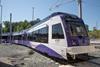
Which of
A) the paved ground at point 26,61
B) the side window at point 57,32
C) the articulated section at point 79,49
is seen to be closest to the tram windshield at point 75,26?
the side window at point 57,32

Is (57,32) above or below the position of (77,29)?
below

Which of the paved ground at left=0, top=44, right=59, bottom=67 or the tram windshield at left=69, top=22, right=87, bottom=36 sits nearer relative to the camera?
the paved ground at left=0, top=44, right=59, bottom=67

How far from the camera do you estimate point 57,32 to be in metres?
14.7

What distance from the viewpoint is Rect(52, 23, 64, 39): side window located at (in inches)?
558

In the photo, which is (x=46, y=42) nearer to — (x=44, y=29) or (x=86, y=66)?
(x=44, y=29)

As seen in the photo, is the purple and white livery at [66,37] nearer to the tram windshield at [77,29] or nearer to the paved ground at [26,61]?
the tram windshield at [77,29]

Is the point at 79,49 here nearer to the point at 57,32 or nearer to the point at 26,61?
the point at 57,32

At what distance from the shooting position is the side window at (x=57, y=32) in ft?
46.5

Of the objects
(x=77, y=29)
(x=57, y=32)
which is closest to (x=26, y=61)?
(x=57, y=32)

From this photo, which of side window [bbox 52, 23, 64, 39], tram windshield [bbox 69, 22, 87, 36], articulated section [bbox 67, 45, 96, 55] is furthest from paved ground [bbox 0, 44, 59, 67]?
tram windshield [bbox 69, 22, 87, 36]

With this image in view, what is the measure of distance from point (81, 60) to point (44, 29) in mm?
4790

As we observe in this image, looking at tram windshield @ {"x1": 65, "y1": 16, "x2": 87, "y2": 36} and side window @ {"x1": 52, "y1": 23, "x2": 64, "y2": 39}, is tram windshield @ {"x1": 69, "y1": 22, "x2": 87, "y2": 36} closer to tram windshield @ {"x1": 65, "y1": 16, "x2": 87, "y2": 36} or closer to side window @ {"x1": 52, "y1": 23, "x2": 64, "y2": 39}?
tram windshield @ {"x1": 65, "y1": 16, "x2": 87, "y2": 36}

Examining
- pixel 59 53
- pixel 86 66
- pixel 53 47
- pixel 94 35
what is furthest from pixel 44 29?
pixel 94 35

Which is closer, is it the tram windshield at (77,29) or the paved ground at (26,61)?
the paved ground at (26,61)
